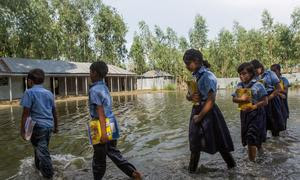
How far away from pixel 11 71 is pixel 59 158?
24.4 metres

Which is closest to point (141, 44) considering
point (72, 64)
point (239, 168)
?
point (72, 64)

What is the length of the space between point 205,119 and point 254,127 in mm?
1113

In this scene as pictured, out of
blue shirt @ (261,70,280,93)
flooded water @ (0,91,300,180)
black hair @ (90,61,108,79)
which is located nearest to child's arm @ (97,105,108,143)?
black hair @ (90,61,108,79)

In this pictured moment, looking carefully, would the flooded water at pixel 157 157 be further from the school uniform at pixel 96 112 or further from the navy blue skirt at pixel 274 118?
the school uniform at pixel 96 112

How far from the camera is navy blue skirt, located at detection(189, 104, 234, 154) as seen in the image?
440 centimetres

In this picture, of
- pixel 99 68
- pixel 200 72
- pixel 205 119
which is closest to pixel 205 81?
pixel 200 72

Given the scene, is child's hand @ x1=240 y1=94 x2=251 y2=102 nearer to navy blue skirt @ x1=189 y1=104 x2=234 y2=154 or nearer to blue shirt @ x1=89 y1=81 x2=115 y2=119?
navy blue skirt @ x1=189 y1=104 x2=234 y2=154

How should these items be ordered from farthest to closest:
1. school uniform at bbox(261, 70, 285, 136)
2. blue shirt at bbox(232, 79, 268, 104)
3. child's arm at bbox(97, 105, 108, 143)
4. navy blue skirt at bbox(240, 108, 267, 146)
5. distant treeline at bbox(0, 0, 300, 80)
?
1. distant treeline at bbox(0, 0, 300, 80)
2. school uniform at bbox(261, 70, 285, 136)
3. blue shirt at bbox(232, 79, 268, 104)
4. navy blue skirt at bbox(240, 108, 267, 146)
5. child's arm at bbox(97, 105, 108, 143)

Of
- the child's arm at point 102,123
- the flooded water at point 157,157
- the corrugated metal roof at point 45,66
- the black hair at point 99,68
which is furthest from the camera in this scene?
the corrugated metal roof at point 45,66

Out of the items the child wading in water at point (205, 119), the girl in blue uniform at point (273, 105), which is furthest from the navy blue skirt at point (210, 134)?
the girl in blue uniform at point (273, 105)

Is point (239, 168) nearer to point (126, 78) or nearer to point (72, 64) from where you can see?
point (72, 64)

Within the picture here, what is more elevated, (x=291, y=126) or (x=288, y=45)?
(x=288, y=45)

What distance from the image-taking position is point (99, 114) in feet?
12.9

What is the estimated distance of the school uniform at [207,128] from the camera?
4375mm
